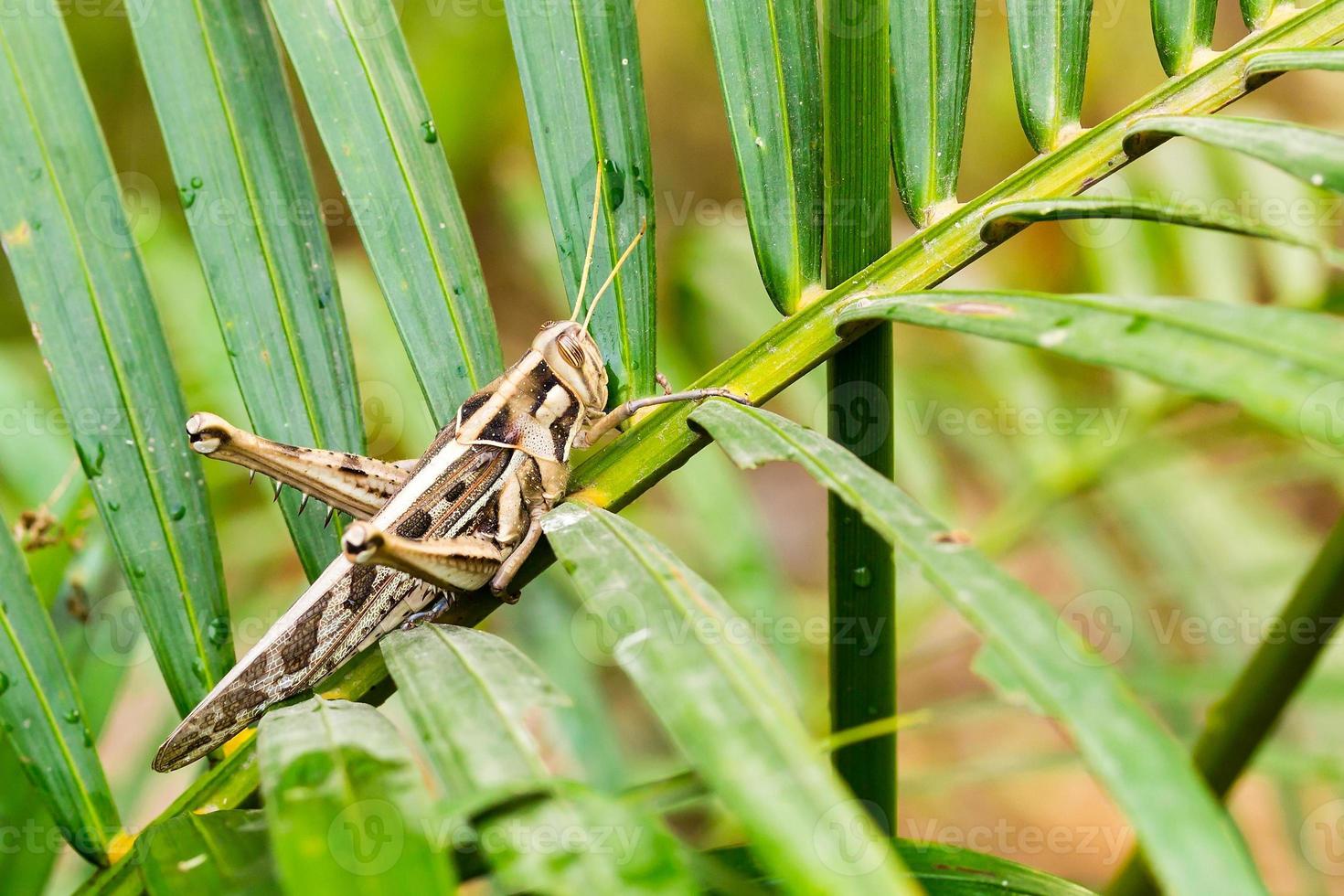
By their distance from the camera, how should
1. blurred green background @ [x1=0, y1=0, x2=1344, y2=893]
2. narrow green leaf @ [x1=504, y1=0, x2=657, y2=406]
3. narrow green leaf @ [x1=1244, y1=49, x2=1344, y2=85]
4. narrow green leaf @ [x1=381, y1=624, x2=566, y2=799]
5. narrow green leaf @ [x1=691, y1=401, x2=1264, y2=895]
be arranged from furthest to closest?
blurred green background @ [x1=0, y1=0, x2=1344, y2=893] < narrow green leaf @ [x1=504, y1=0, x2=657, y2=406] < narrow green leaf @ [x1=1244, y1=49, x2=1344, y2=85] < narrow green leaf @ [x1=381, y1=624, x2=566, y2=799] < narrow green leaf @ [x1=691, y1=401, x2=1264, y2=895]

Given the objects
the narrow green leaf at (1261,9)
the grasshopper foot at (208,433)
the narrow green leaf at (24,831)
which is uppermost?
the grasshopper foot at (208,433)

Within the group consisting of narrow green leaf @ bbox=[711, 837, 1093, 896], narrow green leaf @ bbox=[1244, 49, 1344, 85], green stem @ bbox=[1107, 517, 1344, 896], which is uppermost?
narrow green leaf @ bbox=[1244, 49, 1344, 85]

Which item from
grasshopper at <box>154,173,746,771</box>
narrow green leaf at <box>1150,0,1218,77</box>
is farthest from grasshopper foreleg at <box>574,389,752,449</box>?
narrow green leaf at <box>1150,0,1218,77</box>

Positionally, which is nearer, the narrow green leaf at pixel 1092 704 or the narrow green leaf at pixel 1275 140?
the narrow green leaf at pixel 1092 704

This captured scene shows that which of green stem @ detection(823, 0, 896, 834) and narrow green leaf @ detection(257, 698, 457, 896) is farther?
green stem @ detection(823, 0, 896, 834)

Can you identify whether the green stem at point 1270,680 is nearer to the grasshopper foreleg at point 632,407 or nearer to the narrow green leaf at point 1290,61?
the narrow green leaf at point 1290,61

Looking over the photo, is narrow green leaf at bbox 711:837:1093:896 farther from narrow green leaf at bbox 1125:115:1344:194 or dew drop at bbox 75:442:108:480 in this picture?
dew drop at bbox 75:442:108:480

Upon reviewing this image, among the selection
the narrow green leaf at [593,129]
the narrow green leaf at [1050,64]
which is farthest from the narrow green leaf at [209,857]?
the narrow green leaf at [1050,64]

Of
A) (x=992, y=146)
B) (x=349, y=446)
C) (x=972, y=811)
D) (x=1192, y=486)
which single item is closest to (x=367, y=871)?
(x=349, y=446)
